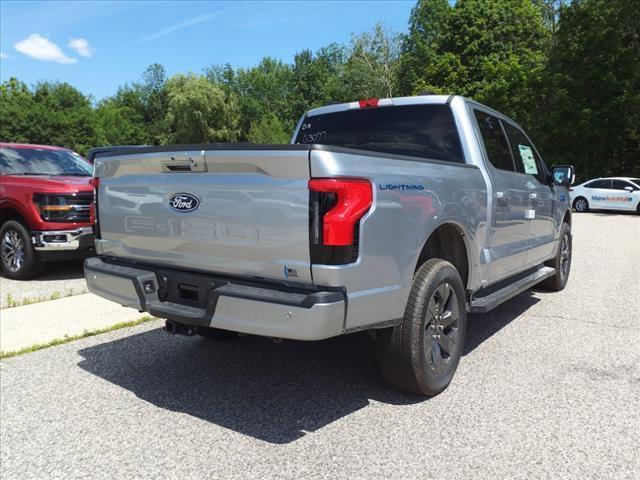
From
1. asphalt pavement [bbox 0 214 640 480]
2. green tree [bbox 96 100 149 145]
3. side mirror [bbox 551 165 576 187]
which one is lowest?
asphalt pavement [bbox 0 214 640 480]

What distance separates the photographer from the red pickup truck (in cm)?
746

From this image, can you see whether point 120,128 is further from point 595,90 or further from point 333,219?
point 333,219

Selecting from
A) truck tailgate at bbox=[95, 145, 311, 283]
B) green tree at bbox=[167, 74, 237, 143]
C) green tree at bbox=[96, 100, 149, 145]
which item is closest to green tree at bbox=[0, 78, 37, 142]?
green tree at bbox=[96, 100, 149, 145]

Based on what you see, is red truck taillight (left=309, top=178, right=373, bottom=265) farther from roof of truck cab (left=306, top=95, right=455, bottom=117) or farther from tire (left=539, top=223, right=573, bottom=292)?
tire (left=539, top=223, right=573, bottom=292)

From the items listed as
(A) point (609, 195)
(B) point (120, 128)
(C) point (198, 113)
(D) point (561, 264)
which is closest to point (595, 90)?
(A) point (609, 195)

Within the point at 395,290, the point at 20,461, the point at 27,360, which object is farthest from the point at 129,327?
the point at 395,290

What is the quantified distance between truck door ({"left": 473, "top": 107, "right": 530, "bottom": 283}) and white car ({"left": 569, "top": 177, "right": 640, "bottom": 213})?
65.0 feet

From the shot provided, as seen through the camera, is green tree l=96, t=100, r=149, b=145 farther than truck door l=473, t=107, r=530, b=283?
Yes

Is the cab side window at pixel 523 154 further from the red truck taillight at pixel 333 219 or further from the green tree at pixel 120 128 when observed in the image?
the green tree at pixel 120 128

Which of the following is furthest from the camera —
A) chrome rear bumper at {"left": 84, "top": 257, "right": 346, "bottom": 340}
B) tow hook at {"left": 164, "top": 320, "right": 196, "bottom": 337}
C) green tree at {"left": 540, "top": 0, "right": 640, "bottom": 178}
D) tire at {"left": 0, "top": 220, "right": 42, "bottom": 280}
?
green tree at {"left": 540, "top": 0, "right": 640, "bottom": 178}

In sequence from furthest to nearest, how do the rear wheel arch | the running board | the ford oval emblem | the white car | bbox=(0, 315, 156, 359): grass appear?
the white car, bbox=(0, 315, 156, 359): grass, the running board, the rear wheel arch, the ford oval emblem

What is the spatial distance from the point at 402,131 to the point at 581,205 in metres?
22.0

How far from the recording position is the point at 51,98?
6788 centimetres

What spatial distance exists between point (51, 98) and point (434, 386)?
7555 cm
